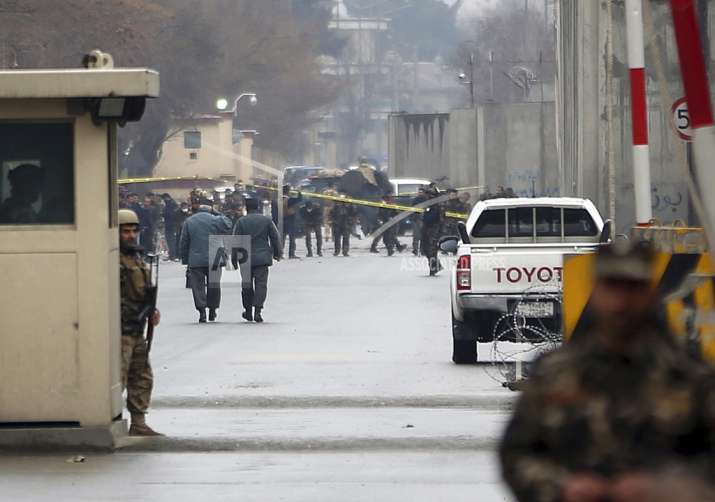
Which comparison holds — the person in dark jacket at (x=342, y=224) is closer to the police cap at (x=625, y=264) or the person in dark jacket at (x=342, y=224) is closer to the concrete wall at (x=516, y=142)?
the concrete wall at (x=516, y=142)

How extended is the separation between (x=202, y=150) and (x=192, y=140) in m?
1.30

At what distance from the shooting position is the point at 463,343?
18.5 meters

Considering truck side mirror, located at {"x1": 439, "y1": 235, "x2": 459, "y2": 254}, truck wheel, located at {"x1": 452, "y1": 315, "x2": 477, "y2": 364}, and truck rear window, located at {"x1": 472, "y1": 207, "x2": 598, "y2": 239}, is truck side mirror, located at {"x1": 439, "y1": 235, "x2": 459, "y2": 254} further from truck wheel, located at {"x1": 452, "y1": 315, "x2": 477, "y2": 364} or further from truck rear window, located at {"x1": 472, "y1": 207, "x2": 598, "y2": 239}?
truck wheel, located at {"x1": 452, "y1": 315, "x2": 477, "y2": 364}

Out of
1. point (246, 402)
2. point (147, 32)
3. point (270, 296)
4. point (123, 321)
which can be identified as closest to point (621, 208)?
point (270, 296)

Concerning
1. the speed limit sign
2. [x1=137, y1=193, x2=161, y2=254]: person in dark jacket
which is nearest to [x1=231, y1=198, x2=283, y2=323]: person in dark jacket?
the speed limit sign

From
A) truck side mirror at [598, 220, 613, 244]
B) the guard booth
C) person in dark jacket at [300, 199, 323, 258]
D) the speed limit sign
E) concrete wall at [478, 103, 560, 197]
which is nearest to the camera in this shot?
the guard booth

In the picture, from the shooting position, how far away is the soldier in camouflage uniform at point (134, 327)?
12.4 metres

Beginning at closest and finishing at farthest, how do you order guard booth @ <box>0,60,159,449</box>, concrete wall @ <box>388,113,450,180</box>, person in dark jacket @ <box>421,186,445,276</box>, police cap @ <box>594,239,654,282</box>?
police cap @ <box>594,239,654,282</box>
guard booth @ <box>0,60,159,449</box>
person in dark jacket @ <box>421,186,445,276</box>
concrete wall @ <box>388,113,450,180</box>

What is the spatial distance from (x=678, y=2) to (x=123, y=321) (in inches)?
277

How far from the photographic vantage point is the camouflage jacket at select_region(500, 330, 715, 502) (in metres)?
4.54

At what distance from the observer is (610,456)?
14.9 feet

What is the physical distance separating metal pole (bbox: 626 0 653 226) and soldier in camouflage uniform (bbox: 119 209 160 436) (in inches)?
209

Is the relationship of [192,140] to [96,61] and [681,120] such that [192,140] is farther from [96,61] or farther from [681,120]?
[96,61]

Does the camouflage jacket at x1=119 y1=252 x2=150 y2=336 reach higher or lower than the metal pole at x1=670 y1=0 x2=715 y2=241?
lower
